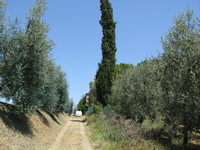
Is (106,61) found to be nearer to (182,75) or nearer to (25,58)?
(25,58)

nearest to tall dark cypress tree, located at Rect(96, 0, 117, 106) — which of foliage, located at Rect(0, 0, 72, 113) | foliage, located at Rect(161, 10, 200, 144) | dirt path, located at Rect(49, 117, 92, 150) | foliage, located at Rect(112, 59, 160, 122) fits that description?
foliage, located at Rect(112, 59, 160, 122)

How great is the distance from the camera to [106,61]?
31.9m

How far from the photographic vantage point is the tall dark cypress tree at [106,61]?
104 ft

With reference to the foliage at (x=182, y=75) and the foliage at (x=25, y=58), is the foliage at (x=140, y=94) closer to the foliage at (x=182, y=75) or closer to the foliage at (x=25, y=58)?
the foliage at (x=182, y=75)

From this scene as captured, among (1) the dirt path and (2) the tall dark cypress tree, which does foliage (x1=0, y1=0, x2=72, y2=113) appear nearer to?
A: (1) the dirt path

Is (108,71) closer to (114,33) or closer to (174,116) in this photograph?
(114,33)

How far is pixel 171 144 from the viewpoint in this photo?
12.0 meters

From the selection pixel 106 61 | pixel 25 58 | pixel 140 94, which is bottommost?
pixel 140 94

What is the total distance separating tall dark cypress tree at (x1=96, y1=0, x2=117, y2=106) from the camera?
31.6 m

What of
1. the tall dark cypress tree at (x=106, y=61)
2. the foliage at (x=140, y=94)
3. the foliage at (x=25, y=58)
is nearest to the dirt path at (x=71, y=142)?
the foliage at (x=25, y=58)

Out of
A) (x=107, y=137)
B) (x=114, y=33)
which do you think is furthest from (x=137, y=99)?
(x=114, y=33)

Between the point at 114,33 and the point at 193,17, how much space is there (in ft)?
70.3

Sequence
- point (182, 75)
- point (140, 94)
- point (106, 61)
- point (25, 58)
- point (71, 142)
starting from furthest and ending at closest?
point (106, 61) < point (140, 94) < point (71, 142) < point (25, 58) < point (182, 75)

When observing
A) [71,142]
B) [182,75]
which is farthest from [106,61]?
[182,75]
